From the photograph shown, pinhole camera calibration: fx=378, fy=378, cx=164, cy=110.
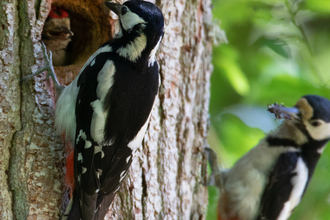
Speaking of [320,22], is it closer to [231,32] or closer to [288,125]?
[231,32]

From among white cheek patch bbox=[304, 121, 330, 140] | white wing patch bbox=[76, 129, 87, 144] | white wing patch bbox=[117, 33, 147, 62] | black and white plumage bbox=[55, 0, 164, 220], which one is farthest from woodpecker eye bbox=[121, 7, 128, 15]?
white cheek patch bbox=[304, 121, 330, 140]

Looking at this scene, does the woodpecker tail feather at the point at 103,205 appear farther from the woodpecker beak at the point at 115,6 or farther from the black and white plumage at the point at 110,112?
the woodpecker beak at the point at 115,6

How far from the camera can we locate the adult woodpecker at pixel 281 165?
2.28 metres

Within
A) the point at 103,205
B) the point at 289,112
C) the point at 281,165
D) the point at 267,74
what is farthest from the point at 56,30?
the point at 281,165

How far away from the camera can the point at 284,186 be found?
230 centimetres

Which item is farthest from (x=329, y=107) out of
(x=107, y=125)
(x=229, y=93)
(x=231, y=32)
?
(x=107, y=125)

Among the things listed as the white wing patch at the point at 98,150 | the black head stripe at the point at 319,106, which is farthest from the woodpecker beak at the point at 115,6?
the black head stripe at the point at 319,106

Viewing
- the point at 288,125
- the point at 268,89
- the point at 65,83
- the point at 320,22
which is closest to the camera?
the point at 65,83

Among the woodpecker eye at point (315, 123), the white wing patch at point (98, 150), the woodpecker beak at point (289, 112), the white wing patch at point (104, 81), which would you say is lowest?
the woodpecker eye at point (315, 123)

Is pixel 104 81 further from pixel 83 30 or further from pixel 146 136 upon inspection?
pixel 83 30

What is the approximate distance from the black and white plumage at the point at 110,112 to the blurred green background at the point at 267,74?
0.92 m

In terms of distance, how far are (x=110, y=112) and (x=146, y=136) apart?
349 millimetres

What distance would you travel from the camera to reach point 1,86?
148 centimetres

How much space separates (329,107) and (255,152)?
1.72ft
